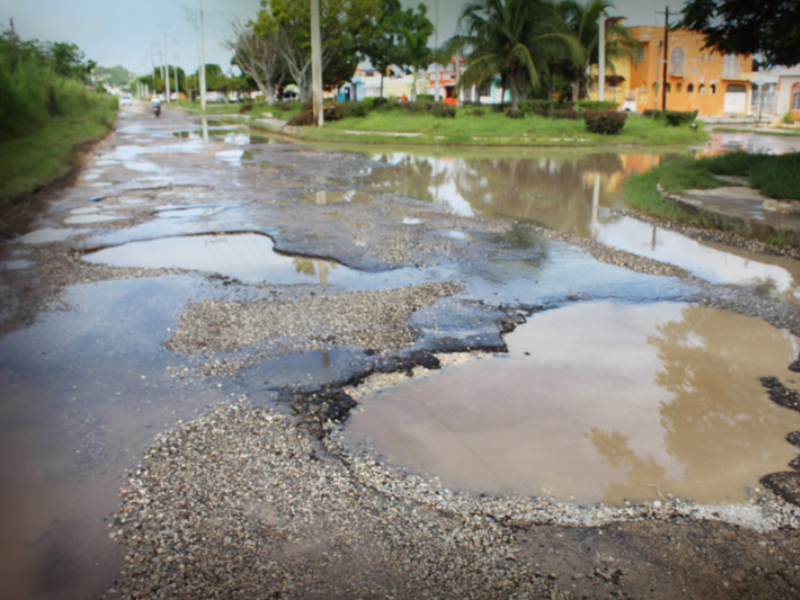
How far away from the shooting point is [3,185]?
12.1 metres

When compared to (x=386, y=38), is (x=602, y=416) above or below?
below

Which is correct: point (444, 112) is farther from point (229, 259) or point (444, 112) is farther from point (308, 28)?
point (229, 259)

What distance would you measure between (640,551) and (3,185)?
41.9 feet

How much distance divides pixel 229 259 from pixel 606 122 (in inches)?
945

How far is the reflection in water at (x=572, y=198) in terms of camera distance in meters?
7.70

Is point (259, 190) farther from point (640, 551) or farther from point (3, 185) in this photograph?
point (640, 551)

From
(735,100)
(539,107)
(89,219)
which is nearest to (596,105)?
(539,107)

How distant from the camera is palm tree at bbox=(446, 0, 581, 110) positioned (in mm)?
30984

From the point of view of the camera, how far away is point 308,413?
13.3 feet

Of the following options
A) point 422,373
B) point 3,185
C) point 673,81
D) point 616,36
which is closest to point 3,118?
point 3,185

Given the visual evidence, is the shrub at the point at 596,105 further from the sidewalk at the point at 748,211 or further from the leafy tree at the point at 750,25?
the sidewalk at the point at 748,211

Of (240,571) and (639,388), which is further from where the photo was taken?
(639,388)

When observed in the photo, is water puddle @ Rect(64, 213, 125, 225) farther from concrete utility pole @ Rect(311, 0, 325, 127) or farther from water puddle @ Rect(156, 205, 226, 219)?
concrete utility pole @ Rect(311, 0, 325, 127)

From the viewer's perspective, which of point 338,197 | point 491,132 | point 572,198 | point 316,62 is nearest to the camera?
point 338,197
